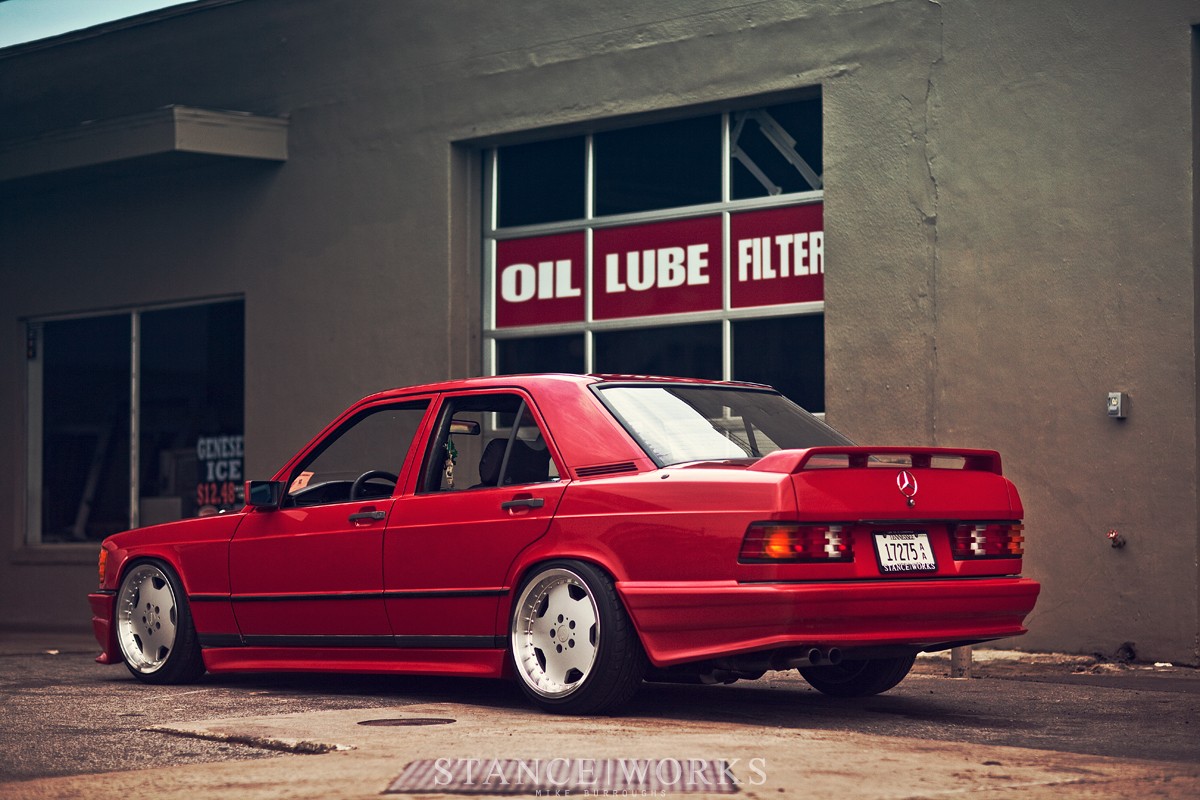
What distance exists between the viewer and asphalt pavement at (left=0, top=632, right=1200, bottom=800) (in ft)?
17.0

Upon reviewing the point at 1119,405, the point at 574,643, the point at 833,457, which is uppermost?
the point at 1119,405

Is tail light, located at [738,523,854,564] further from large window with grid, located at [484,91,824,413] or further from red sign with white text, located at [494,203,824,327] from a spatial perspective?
red sign with white text, located at [494,203,824,327]

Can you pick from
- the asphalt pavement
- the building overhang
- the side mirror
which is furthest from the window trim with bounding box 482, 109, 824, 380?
the side mirror

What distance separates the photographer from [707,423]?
739 cm

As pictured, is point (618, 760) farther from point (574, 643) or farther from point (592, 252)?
point (592, 252)

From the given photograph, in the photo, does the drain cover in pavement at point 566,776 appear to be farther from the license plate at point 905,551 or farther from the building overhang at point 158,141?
the building overhang at point 158,141

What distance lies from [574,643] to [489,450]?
1.13 meters

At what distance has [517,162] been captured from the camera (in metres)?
13.8

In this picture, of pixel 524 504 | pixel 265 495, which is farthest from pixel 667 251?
pixel 524 504

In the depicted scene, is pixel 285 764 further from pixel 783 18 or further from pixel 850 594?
pixel 783 18

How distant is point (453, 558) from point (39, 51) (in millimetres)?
11097

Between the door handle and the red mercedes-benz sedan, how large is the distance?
0.04 ft

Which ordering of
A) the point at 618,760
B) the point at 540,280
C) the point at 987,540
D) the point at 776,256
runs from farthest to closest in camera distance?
the point at 540,280, the point at 776,256, the point at 987,540, the point at 618,760

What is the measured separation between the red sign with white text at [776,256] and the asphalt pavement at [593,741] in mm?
3765
